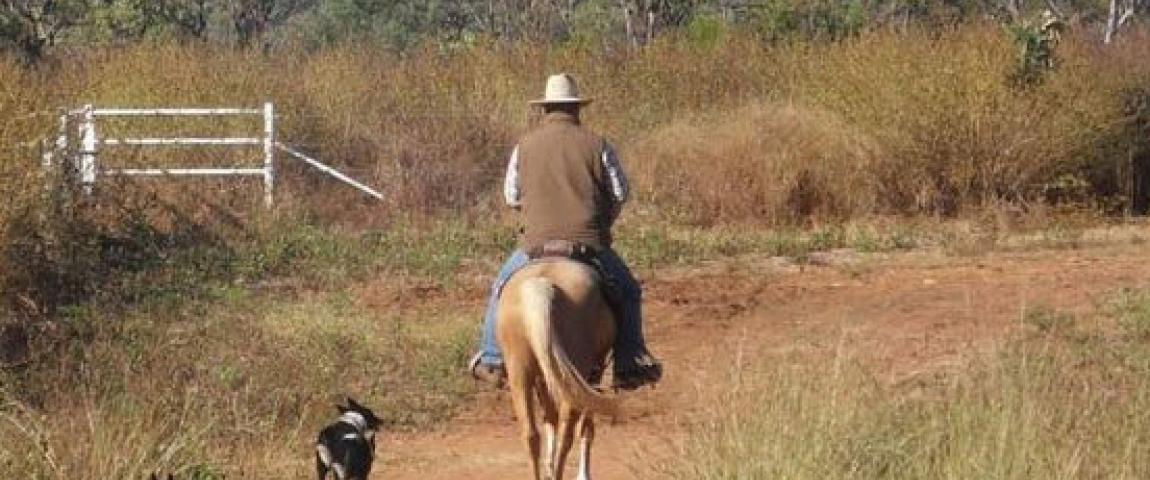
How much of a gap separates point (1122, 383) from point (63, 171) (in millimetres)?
10382

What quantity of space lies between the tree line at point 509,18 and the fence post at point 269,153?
7.28 metres

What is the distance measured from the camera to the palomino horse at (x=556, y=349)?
27.5ft

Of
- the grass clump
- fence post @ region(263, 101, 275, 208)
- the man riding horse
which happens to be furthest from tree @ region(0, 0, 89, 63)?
the grass clump

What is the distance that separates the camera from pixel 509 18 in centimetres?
5225

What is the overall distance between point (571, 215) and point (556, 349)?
97cm

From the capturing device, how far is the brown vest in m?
9.10

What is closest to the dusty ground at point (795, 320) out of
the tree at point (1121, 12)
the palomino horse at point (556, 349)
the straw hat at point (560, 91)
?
the palomino horse at point (556, 349)

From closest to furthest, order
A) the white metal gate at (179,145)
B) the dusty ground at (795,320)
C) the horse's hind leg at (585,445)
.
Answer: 1. the horse's hind leg at (585,445)
2. the dusty ground at (795,320)
3. the white metal gate at (179,145)

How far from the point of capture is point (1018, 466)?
260 inches

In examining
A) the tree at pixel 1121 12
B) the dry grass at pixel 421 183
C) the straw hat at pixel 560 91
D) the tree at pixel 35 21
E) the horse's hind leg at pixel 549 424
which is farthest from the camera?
the tree at pixel 1121 12

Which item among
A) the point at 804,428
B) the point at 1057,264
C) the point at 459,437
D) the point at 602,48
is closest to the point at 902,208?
the point at 1057,264

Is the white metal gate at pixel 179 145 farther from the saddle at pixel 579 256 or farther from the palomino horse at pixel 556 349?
the palomino horse at pixel 556 349

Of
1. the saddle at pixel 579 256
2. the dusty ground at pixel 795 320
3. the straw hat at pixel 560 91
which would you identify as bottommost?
the dusty ground at pixel 795 320

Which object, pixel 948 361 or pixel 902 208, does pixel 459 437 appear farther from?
pixel 902 208
